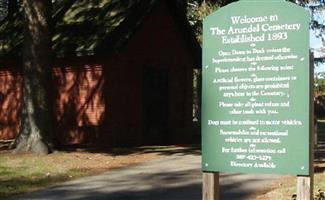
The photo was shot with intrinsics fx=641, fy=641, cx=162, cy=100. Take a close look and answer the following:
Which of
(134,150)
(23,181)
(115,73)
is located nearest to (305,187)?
(23,181)

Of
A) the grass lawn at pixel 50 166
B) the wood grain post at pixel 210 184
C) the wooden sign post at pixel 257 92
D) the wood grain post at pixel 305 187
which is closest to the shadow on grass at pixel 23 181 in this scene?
the grass lawn at pixel 50 166

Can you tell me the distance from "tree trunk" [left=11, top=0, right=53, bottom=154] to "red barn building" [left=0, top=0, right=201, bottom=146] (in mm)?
4387

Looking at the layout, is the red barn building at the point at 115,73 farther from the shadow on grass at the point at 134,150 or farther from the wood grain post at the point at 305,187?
the wood grain post at the point at 305,187

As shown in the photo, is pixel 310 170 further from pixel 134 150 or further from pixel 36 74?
pixel 134 150

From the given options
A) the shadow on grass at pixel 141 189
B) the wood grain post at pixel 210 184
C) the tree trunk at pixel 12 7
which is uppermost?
the tree trunk at pixel 12 7

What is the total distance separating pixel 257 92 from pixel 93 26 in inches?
694

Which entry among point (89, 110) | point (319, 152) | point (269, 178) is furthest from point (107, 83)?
point (269, 178)

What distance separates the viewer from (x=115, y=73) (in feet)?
75.3

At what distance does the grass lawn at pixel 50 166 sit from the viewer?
1230cm

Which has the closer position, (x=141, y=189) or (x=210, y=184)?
(x=210, y=184)

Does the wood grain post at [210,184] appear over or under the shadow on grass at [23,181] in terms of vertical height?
over

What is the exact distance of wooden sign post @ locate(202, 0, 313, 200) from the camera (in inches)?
240

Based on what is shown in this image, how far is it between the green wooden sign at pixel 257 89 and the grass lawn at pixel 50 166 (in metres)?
5.59

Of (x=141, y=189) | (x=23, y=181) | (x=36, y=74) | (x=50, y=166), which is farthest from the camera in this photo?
(x=36, y=74)
